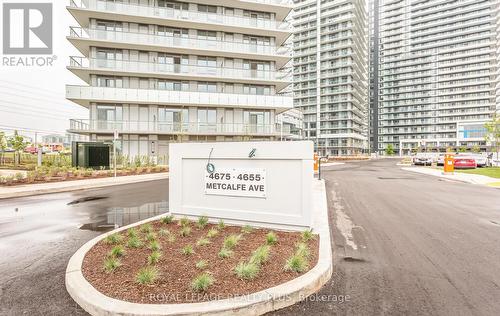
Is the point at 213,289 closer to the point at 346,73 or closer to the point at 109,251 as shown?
the point at 109,251

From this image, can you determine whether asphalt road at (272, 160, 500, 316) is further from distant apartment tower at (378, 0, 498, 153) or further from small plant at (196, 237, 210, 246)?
distant apartment tower at (378, 0, 498, 153)

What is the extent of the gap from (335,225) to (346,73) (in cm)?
8149

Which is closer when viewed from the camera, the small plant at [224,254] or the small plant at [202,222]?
the small plant at [224,254]

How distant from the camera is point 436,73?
10425 cm

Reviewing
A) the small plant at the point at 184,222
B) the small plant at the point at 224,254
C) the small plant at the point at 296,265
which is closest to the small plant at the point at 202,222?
the small plant at the point at 184,222

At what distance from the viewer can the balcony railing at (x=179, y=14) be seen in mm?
29797

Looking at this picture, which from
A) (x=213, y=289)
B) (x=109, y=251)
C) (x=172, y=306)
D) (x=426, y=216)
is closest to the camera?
(x=172, y=306)

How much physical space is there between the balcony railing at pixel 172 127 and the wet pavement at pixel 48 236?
19.3m

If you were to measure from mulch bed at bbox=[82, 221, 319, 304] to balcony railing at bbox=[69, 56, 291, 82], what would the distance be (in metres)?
30.5

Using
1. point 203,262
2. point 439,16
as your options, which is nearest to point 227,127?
point 203,262

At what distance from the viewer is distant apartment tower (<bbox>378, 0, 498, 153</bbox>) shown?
310ft

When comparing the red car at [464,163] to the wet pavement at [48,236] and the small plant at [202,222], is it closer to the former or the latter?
the wet pavement at [48,236]

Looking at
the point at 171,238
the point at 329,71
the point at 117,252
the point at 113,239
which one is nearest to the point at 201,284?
the point at 117,252

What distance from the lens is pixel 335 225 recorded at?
6.62m
